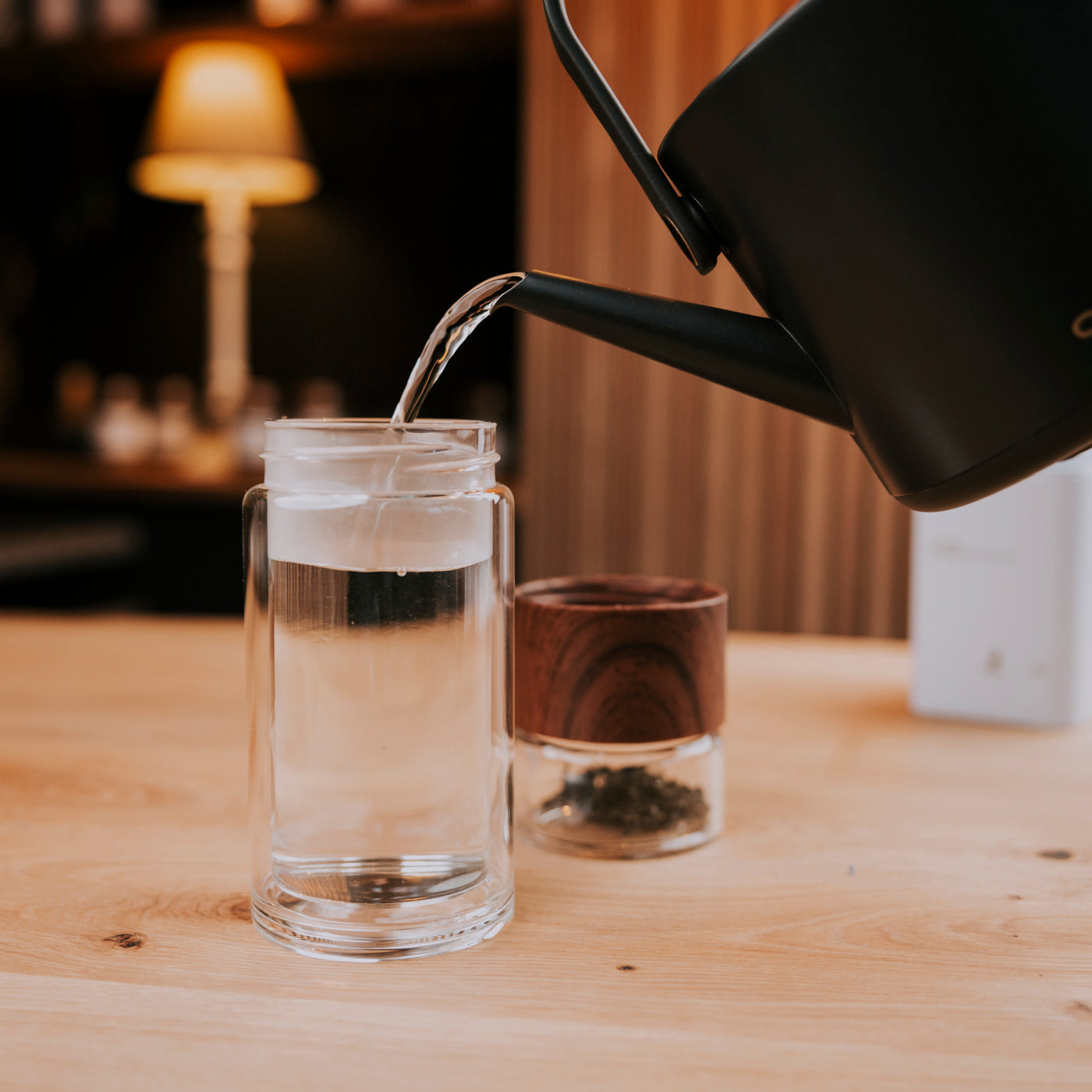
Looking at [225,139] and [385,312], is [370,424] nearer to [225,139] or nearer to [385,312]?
[225,139]

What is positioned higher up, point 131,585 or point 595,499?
point 595,499

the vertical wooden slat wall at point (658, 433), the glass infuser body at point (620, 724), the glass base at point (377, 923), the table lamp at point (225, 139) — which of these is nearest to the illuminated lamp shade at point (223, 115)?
the table lamp at point (225, 139)

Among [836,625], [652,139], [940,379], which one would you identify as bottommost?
[836,625]

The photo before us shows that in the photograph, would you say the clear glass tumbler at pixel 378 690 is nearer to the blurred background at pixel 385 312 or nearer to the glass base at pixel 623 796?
the glass base at pixel 623 796

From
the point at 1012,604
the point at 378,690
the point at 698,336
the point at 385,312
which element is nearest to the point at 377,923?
the point at 378,690

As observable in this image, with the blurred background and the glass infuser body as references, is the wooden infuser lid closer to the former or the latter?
the glass infuser body

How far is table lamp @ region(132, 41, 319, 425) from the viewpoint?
82.8 inches

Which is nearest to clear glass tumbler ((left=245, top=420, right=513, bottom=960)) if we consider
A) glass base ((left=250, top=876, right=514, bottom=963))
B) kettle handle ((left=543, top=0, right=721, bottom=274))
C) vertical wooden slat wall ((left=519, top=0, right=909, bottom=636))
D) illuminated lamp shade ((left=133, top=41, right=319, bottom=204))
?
glass base ((left=250, top=876, right=514, bottom=963))

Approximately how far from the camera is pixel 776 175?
1.27ft

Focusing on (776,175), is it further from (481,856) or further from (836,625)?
(836,625)

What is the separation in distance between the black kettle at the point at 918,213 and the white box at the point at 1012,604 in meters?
0.37

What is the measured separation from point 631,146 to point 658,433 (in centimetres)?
163

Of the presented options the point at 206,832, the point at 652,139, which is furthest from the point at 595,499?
the point at 206,832

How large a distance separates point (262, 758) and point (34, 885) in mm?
129
